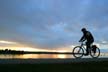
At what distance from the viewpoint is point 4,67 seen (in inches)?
563

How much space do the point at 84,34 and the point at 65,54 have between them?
4.31m

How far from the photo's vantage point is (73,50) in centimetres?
2569

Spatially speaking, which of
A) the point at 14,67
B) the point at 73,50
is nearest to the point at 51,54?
the point at 73,50

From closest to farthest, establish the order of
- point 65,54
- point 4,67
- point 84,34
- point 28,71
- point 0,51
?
point 28,71 < point 4,67 < point 84,34 < point 0,51 < point 65,54

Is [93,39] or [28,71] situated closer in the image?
[28,71]

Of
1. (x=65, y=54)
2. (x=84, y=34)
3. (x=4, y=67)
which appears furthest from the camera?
(x=65, y=54)

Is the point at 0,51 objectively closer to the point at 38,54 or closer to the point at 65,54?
the point at 38,54

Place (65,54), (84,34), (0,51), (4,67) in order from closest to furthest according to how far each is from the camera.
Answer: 1. (4,67)
2. (84,34)
3. (0,51)
4. (65,54)

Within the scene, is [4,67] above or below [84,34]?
below

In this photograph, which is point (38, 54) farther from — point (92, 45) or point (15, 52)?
point (92, 45)

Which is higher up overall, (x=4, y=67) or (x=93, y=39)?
(x=93, y=39)

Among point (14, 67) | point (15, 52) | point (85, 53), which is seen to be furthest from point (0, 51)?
point (14, 67)

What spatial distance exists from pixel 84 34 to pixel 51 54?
14.1ft

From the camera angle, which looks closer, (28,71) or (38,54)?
(28,71)
